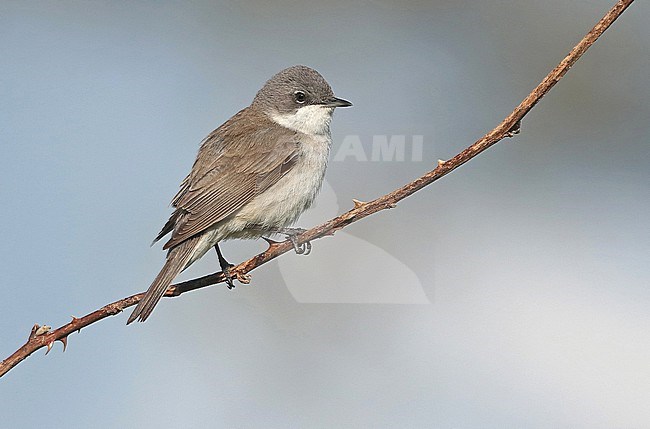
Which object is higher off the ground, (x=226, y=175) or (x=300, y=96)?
(x=300, y=96)

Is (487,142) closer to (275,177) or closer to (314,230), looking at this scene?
(314,230)

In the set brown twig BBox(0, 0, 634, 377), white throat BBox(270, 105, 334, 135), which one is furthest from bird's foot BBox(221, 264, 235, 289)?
white throat BBox(270, 105, 334, 135)

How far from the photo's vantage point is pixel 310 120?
1.74 meters

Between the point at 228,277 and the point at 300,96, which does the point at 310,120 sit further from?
the point at 228,277

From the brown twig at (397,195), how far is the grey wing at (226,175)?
465 mm

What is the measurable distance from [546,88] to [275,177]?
944mm

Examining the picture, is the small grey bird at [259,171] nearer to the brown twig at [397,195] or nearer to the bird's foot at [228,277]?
the bird's foot at [228,277]

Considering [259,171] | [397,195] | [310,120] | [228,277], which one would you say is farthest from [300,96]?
[397,195]

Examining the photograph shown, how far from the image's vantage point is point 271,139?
1.69 meters

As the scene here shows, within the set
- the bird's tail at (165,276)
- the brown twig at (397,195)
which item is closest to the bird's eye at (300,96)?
the bird's tail at (165,276)

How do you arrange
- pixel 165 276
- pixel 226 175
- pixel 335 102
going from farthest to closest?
pixel 335 102 < pixel 226 175 < pixel 165 276

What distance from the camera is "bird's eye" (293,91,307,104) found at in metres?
1.76

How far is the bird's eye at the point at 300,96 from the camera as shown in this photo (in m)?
1.76

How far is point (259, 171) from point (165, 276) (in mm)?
440
